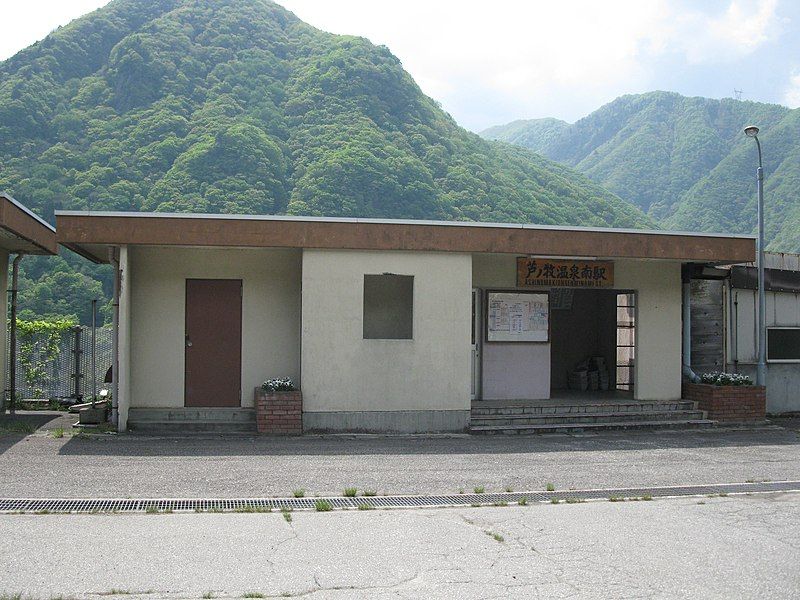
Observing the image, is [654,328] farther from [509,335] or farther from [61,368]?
[61,368]

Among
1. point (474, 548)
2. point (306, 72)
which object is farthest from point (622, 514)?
point (306, 72)

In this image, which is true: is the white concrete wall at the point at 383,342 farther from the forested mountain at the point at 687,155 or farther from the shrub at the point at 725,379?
the forested mountain at the point at 687,155

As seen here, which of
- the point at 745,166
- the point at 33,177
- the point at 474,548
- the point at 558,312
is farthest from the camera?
the point at 745,166

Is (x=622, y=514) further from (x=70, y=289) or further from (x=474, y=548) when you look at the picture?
(x=70, y=289)

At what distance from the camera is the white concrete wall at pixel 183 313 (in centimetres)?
1295

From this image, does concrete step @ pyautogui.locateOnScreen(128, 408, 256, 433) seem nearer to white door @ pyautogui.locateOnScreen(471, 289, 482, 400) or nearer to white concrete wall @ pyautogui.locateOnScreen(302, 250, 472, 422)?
white concrete wall @ pyautogui.locateOnScreen(302, 250, 472, 422)

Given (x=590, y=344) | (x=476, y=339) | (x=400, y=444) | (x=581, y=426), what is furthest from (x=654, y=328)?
(x=400, y=444)

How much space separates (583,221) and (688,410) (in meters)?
37.4

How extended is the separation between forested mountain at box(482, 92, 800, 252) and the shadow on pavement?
3853cm

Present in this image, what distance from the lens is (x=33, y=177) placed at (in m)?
41.5

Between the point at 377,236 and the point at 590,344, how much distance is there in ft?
22.3

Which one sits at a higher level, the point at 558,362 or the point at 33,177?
the point at 33,177

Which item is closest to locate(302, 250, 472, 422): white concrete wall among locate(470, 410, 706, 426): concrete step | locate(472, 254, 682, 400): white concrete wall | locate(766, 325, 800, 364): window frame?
locate(470, 410, 706, 426): concrete step

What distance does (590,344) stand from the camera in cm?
1739
